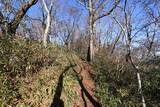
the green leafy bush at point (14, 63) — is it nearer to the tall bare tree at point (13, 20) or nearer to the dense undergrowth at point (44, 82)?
the dense undergrowth at point (44, 82)

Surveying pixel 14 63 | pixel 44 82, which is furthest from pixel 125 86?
pixel 14 63

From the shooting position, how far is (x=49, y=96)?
4.22 metres

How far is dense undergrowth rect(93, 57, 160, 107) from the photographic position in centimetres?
513

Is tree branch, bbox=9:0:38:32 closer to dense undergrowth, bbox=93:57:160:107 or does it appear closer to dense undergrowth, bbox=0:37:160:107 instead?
dense undergrowth, bbox=0:37:160:107

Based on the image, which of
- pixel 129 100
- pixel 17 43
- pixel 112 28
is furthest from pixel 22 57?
pixel 112 28

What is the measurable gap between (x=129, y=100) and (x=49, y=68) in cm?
396

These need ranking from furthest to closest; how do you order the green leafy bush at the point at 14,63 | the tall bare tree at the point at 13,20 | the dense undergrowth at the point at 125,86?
1. the tall bare tree at the point at 13,20
2. the dense undergrowth at the point at 125,86
3. the green leafy bush at the point at 14,63

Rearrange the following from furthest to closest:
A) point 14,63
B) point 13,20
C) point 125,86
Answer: point 125,86
point 13,20
point 14,63

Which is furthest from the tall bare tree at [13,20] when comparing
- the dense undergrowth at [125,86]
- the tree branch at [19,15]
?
the dense undergrowth at [125,86]

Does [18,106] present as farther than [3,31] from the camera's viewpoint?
No

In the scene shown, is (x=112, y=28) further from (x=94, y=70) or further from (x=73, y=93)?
(x=73, y=93)

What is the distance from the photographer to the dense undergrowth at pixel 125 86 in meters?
5.13

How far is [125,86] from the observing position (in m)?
→ 6.16

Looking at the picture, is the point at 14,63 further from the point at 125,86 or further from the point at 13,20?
the point at 125,86
